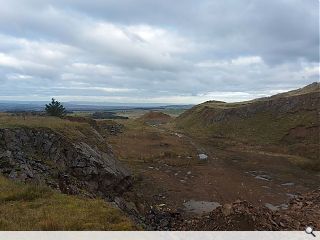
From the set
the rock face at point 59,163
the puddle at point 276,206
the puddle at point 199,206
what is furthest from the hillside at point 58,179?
the puddle at point 276,206

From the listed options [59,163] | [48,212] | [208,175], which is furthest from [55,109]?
[48,212]

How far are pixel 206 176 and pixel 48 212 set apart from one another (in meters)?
21.1

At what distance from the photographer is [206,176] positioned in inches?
1234

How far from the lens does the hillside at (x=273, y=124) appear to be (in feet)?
153

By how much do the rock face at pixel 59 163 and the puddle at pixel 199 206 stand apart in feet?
14.0

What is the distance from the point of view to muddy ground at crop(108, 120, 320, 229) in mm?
24250

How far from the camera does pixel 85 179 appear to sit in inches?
841

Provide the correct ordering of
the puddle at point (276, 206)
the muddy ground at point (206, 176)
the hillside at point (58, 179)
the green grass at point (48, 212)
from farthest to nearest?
the muddy ground at point (206, 176) → the puddle at point (276, 206) → the hillside at point (58, 179) → the green grass at point (48, 212)

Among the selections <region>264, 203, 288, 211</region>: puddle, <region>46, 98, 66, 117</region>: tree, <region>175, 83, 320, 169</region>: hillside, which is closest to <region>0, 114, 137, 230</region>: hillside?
<region>264, 203, 288, 211</region>: puddle

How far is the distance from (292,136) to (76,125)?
1229 inches

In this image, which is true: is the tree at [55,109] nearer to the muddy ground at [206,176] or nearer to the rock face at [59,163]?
the muddy ground at [206,176]

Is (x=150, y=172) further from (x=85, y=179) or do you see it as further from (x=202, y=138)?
(x=202, y=138)

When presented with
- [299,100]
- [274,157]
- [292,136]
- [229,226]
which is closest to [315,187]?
[274,157]

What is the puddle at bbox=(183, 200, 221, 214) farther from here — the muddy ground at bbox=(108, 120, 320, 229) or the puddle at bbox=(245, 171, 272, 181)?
the puddle at bbox=(245, 171, 272, 181)
